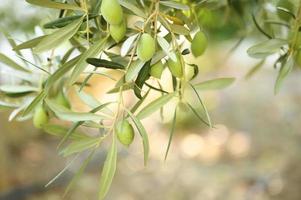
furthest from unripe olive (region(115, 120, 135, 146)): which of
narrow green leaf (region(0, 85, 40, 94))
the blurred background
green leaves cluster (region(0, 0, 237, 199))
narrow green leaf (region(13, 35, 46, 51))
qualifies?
the blurred background

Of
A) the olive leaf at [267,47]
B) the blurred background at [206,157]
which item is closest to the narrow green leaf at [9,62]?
the olive leaf at [267,47]

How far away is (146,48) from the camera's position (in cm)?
45

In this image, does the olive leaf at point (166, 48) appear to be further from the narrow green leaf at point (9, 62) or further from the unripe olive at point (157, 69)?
the narrow green leaf at point (9, 62)

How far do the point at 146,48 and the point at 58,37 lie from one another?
8 centimetres

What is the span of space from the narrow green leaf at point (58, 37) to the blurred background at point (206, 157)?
2.08 meters

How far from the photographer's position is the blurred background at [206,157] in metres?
2.96

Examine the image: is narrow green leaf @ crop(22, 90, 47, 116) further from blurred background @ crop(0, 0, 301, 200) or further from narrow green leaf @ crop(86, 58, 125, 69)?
blurred background @ crop(0, 0, 301, 200)

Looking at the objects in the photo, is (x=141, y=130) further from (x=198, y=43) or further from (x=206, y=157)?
(x=206, y=157)

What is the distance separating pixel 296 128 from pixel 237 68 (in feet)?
3.51

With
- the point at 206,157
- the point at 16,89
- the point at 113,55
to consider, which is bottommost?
the point at 206,157

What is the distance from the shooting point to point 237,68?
4469mm

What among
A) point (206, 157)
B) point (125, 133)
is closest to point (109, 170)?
point (125, 133)

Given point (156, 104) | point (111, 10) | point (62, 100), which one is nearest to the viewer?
point (111, 10)

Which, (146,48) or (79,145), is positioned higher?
(146,48)
